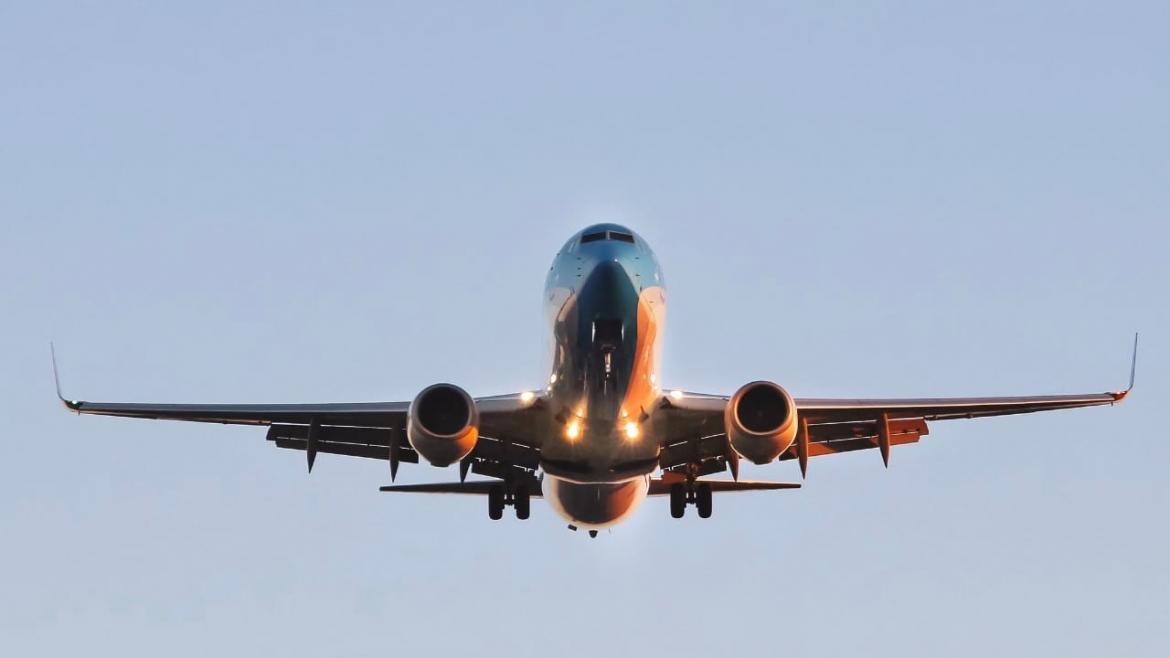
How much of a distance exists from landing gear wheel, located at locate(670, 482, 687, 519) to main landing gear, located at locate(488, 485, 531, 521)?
2.89 m

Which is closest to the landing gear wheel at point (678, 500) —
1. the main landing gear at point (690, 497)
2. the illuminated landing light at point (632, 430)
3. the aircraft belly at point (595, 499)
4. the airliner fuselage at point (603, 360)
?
the main landing gear at point (690, 497)

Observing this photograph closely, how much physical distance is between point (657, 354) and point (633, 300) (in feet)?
5.60

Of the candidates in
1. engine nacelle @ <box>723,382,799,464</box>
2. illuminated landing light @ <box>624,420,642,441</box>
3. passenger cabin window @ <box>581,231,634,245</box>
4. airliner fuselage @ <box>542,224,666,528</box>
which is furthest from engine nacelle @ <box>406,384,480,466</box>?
engine nacelle @ <box>723,382,799,464</box>

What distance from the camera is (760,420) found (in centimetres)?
2828

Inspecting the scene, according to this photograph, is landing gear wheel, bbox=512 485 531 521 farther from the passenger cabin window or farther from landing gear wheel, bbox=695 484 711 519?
the passenger cabin window

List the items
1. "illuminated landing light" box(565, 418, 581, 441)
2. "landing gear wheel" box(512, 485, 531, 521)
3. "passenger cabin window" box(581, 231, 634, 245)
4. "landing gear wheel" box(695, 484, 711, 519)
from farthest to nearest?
"landing gear wheel" box(695, 484, 711, 519) < "landing gear wheel" box(512, 485, 531, 521) < "illuminated landing light" box(565, 418, 581, 441) < "passenger cabin window" box(581, 231, 634, 245)

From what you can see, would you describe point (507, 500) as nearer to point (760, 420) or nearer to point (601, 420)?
point (601, 420)

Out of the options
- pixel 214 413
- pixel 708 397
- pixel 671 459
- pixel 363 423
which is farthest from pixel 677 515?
pixel 214 413

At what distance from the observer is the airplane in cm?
2780

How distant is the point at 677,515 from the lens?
111 feet

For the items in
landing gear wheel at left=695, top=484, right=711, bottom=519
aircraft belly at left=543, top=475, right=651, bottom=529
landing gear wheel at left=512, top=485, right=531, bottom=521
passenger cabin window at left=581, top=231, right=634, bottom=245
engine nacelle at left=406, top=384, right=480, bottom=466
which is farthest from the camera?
landing gear wheel at left=695, top=484, right=711, bottom=519

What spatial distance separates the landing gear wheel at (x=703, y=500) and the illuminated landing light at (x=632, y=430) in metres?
4.39

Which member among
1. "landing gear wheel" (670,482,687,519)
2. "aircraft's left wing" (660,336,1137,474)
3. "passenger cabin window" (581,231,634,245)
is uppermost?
"passenger cabin window" (581,231,634,245)

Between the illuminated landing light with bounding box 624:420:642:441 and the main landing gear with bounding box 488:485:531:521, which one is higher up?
the illuminated landing light with bounding box 624:420:642:441
